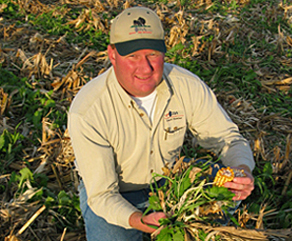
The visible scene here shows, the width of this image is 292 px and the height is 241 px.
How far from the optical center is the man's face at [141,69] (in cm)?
267

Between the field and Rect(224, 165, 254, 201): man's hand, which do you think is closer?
Rect(224, 165, 254, 201): man's hand

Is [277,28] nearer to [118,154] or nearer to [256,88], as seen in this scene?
[256,88]

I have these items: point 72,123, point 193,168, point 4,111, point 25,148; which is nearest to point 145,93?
point 72,123

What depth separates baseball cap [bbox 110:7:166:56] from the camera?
2.62m

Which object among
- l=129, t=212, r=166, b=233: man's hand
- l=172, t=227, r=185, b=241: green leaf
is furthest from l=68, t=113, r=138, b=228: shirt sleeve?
l=172, t=227, r=185, b=241: green leaf

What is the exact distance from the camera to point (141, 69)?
2.67 meters

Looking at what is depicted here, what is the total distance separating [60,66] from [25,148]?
1.80 m

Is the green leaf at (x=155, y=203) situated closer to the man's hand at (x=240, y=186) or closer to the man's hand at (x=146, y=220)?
the man's hand at (x=146, y=220)

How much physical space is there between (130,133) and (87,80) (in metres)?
2.36

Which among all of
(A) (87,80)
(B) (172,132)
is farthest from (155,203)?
(A) (87,80)

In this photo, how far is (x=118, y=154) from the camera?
2875mm

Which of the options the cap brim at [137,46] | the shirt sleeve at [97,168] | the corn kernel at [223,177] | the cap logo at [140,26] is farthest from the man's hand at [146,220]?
the cap logo at [140,26]

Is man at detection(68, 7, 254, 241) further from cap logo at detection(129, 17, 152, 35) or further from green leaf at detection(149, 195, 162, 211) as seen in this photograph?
green leaf at detection(149, 195, 162, 211)

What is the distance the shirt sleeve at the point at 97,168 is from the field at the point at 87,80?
47 cm
